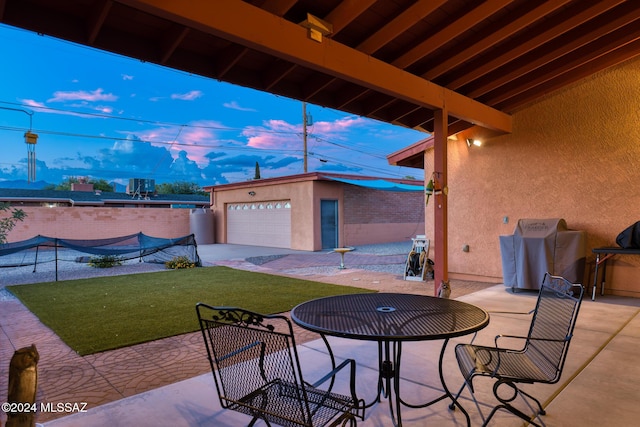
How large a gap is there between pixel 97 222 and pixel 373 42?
54.8 feet

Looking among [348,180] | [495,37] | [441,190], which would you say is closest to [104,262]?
[348,180]

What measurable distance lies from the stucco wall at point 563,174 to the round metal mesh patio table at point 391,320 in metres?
5.30

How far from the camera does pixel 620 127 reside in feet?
20.7

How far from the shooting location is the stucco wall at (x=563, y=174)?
20.6 feet

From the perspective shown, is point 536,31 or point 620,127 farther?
point 620,127

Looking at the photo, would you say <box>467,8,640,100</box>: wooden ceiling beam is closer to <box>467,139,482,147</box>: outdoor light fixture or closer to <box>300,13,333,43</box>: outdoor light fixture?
<box>467,139,482,147</box>: outdoor light fixture

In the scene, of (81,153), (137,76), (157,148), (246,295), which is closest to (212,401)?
(246,295)

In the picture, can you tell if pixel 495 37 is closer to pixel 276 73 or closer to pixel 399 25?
pixel 399 25

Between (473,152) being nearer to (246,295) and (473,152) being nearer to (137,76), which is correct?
(246,295)

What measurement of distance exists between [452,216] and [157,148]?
168m

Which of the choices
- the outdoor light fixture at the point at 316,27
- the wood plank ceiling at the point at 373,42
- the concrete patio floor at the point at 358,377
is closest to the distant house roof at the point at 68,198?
the concrete patio floor at the point at 358,377

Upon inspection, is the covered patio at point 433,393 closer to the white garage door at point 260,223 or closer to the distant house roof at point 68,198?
the white garage door at point 260,223

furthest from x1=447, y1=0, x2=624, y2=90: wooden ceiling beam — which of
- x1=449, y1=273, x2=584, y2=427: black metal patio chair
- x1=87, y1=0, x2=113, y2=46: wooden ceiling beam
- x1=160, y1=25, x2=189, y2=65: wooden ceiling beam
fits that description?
x1=87, y1=0, x2=113, y2=46: wooden ceiling beam

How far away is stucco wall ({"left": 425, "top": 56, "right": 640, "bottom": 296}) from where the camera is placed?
6.28 m
